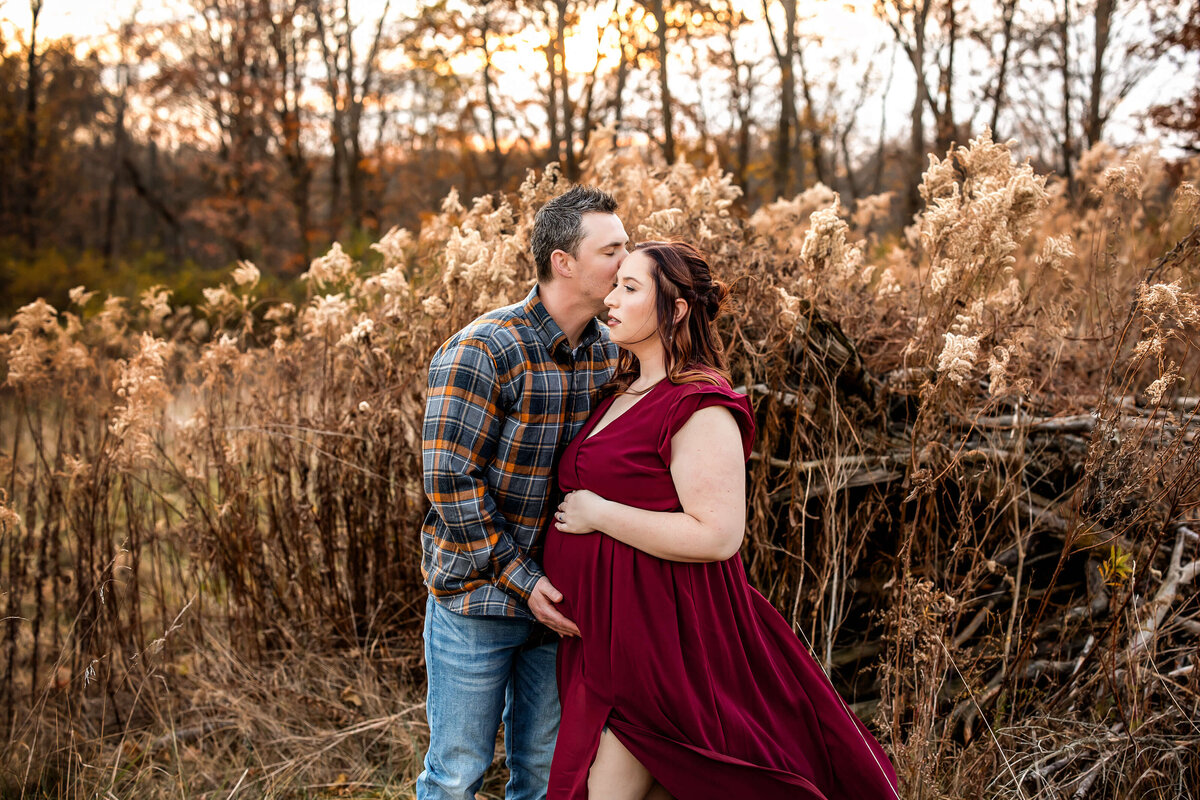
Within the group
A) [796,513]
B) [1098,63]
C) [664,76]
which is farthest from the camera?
[664,76]

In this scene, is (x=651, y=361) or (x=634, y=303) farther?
(x=651, y=361)

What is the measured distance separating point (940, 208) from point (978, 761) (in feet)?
6.32

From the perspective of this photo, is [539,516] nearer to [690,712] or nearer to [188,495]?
[690,712]

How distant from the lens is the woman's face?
86.7 inches

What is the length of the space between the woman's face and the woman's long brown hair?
0.02 m

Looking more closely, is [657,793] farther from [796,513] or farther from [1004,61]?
[1004,61]

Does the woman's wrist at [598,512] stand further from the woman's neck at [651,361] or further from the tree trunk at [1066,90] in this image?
the tree trunk at [1066,90]

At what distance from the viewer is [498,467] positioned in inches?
93.2

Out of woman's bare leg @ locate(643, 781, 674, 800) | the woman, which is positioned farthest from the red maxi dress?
woman's bare leg @ locate(643, 781, 674, 800)

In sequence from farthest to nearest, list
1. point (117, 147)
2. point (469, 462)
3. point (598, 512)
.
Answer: point (117, 147) < point (469, 462) < point (598, 512)

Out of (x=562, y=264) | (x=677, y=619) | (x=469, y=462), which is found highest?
(x=562, y=264)

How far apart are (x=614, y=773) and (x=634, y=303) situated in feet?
4.00

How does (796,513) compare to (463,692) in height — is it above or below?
above

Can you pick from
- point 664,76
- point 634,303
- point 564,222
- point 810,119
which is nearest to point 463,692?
point 634,303
